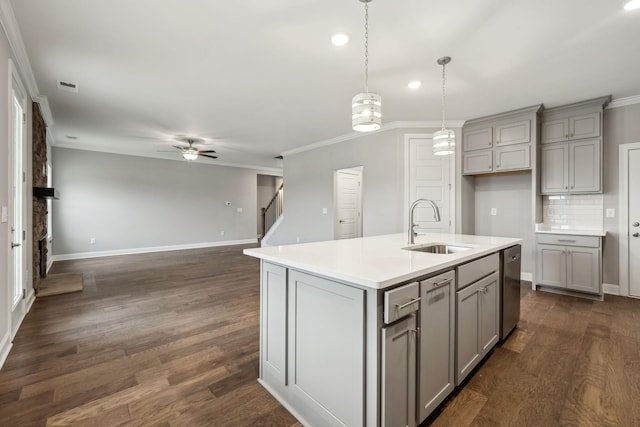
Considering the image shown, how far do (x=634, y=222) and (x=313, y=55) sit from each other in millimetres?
4510

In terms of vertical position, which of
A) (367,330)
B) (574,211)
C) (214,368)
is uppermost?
(574,211)

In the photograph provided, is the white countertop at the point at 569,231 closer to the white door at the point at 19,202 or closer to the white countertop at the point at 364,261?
the white countertop at the point at 364,261

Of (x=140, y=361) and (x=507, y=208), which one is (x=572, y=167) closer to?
(x=507, y=208)

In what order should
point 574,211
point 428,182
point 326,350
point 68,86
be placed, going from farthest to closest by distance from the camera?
point 428,182, point 574,211, point 68,86, point 326,350

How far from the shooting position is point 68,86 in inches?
139

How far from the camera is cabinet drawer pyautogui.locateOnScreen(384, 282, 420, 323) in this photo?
1.28 meters

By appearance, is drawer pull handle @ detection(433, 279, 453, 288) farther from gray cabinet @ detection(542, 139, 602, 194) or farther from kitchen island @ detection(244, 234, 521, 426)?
gray cabinet @ detection(542, 139, 602, 194)

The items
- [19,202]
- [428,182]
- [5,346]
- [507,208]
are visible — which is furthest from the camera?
[428,182]

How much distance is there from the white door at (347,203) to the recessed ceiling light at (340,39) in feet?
12.1

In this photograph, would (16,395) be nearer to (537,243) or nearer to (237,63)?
(237,63)

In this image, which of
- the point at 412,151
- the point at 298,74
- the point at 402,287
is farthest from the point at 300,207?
the point at 402,287

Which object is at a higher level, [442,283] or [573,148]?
[573,148]

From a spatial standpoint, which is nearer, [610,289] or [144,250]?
[610,289]

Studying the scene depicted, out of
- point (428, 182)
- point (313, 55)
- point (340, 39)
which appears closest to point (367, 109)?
point (340, 39)
